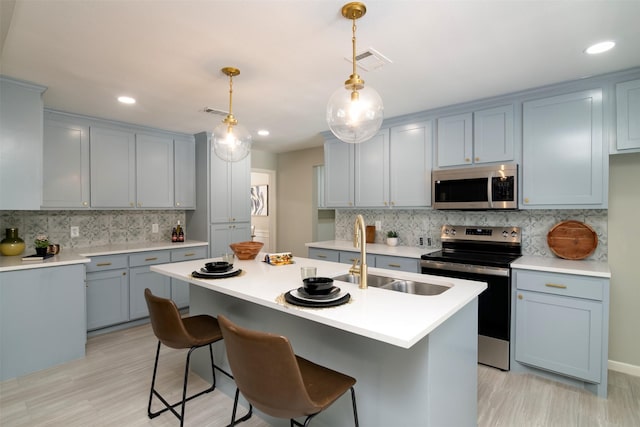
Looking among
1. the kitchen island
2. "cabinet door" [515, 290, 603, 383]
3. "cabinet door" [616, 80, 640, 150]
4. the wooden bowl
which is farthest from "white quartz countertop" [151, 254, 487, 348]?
"cabinet door" [616, 80, 640, 150]

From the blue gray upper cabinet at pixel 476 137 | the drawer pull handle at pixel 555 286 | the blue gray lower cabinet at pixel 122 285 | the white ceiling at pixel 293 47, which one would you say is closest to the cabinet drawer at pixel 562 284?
the drawer pull handle at pixel 555 286

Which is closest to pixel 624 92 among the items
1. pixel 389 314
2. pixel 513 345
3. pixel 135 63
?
pixel 513 345

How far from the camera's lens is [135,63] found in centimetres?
233

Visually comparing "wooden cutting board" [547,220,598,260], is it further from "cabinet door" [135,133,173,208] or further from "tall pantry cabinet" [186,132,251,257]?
"cabinet door" [135,133,173,208]

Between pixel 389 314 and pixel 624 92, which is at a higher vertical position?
pixel 624 92

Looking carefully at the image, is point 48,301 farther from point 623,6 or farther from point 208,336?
point 623,6

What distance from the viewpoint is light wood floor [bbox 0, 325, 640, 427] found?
6.91 ft

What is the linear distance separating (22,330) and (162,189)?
2.09 m

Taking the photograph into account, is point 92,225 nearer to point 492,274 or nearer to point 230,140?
point 230,140

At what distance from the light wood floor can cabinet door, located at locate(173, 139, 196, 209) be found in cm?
217

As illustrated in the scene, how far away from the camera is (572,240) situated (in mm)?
2871

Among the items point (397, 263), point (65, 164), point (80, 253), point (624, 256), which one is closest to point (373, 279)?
point (397, 263)

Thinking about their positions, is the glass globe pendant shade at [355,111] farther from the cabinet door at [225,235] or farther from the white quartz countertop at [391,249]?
the cabinet door at [225,235]

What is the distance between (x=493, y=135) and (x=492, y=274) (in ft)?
4.32
